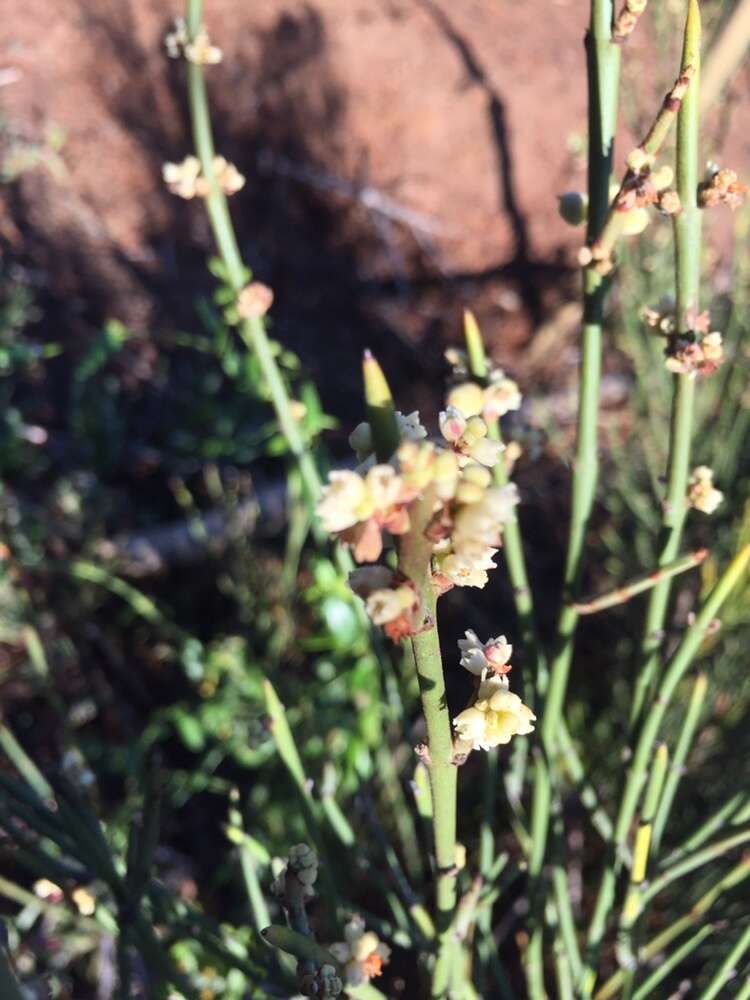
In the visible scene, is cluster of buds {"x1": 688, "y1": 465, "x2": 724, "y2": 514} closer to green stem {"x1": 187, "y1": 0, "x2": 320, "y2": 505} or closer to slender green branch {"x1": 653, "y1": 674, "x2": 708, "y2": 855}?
slender green branch {"x1": 653, "y1": 674, "x2": 708, "y2": 855}

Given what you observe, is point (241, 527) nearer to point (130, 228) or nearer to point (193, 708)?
point (193, 708)

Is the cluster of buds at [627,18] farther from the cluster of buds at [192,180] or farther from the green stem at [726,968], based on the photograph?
the green stem at [726,968]

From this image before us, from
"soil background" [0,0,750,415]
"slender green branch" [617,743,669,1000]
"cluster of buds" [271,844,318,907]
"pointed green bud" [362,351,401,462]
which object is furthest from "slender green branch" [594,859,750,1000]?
"soil background" [0,0,750,415]

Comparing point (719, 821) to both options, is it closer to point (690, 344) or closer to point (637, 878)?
point (637, 878)

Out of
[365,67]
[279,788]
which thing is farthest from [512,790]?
[365,67]

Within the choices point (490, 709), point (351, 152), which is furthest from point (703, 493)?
point (351, 152)

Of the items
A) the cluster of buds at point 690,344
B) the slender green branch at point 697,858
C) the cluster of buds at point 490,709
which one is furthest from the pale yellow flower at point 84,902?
the cluster of buds at point 690,344
